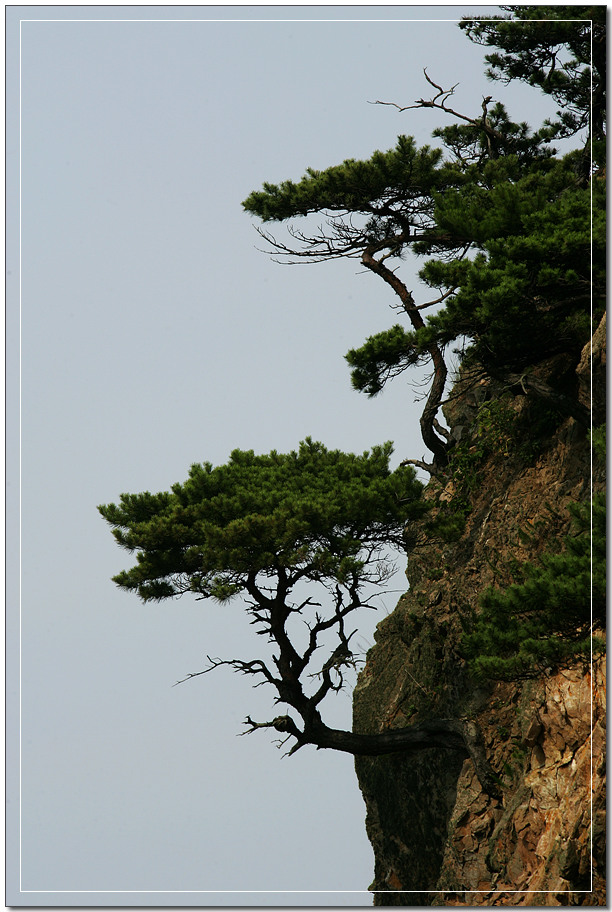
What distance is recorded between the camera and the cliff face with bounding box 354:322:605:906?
7.12 m

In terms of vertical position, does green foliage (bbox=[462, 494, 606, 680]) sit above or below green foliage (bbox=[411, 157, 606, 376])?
below

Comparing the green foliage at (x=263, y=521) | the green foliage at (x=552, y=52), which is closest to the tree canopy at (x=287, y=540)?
the green foliage at (x=263, y=521)

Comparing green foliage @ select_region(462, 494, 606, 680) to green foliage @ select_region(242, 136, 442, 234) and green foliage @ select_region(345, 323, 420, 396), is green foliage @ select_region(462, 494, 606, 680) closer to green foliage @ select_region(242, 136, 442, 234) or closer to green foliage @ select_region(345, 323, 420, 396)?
green foliage @ select_region(345, 323, 420, 396)

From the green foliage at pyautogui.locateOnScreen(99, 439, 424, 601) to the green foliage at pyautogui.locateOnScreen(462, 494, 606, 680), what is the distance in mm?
2074

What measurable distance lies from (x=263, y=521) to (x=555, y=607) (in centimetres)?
292

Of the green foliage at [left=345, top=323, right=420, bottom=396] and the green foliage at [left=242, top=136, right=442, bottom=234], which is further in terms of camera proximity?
the green foliage at [left=242, top=136, right=442, bottom=234]

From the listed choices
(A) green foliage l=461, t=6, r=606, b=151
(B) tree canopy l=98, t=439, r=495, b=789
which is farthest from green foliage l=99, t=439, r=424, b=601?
(A) green foliage l=461, t=6, r=606, b=151

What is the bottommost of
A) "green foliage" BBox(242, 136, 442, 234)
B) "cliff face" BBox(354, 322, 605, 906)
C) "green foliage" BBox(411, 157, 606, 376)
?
"cliff face" BBox(354, 322, 605, 906)

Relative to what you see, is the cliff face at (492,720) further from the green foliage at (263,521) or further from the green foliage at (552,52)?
the green foliage at (552,52)

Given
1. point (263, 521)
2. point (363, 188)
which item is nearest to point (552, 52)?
point (363, 188)

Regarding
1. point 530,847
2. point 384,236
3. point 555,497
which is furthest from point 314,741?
point 384,236

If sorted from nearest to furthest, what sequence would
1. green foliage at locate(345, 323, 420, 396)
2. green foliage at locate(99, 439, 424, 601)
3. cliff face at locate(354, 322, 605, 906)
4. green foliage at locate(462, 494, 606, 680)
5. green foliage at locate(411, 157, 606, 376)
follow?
1. green foliage at locate(462, 494, 606, 680)
2. cliff face at locate(354, 322, 605, 906)
3. green foliage at locate(411, 157, 606, 376)
4. green foliage at locate(99, 439, 424, 601)
5. green foliage at locate(345, 323, 420, 396)

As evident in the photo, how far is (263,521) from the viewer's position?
859 cm

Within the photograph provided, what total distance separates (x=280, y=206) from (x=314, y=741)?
216 inches
